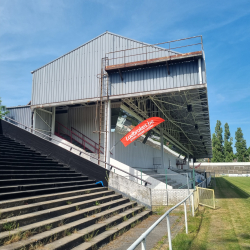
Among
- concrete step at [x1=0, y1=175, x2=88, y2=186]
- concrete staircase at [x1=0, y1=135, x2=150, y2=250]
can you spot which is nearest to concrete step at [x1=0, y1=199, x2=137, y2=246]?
concrete staircase at [x1=0, y1=135, x2=150, y2=250]

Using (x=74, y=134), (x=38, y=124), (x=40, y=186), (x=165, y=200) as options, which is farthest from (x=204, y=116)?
(x=40, y=186)

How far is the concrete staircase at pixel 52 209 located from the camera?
5168 millimetres

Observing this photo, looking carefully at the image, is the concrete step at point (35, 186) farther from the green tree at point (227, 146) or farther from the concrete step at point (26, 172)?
the green tree at point (227, 146)

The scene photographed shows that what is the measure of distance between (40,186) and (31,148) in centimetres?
525

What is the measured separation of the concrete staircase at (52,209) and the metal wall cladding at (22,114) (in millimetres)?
6514

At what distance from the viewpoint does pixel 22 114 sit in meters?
18.2

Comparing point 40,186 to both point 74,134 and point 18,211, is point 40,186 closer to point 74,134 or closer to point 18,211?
point 18,211

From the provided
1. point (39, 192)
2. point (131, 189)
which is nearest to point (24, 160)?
point (39, 192)

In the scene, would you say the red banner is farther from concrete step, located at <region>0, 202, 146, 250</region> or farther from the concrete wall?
concrete step, located at <region>0, 202, 146, 250</region>

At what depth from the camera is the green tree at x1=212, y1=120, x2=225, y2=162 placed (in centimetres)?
8425

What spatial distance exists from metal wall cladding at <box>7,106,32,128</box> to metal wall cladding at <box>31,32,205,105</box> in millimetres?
870

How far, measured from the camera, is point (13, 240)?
4.69 metres

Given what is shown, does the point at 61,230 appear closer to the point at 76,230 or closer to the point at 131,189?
the point at 76,230

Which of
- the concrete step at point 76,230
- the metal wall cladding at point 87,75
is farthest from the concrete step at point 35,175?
the metal wall cladding at point 87,75
